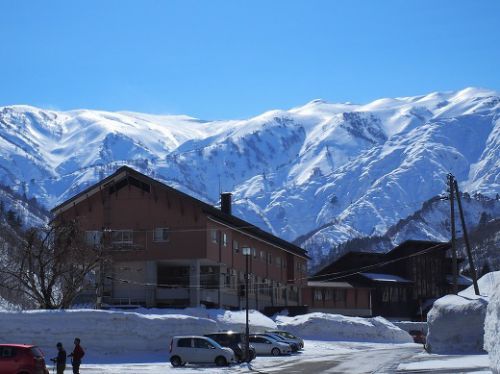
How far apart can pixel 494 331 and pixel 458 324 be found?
1194 inches

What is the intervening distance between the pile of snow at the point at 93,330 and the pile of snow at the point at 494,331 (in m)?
31.3

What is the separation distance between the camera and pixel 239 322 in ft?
202

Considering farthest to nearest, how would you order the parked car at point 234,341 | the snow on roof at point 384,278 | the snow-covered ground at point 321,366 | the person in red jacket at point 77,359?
the snow on roof at point 384,278 < the parked car at point 234,341 < the snow-covered ground at point 321,366 < the person in red jacket at point 77,359

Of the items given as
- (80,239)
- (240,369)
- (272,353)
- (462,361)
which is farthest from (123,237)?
(462,361)

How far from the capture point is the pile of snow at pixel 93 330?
158 ft

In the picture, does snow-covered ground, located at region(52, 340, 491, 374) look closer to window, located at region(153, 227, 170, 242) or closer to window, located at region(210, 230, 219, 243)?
window, located at region(210, 230, 219, 243)

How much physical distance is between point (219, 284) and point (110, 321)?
949 inches

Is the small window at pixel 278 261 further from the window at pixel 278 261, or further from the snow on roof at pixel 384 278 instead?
the snow on roof at pixel 384 278

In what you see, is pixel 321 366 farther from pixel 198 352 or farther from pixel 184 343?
pixel 184 343

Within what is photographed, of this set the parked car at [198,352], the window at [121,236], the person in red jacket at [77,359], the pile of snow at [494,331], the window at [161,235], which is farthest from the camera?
the window at [121,236]

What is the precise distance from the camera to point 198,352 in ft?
149

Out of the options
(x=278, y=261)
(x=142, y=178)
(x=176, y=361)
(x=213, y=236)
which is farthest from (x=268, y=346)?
(x=278, y=261)

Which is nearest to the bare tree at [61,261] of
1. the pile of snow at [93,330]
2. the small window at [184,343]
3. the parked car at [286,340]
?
the pile of snow at [93,330]

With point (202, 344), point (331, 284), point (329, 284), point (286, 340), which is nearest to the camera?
point (202, 344)
